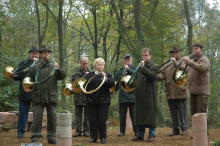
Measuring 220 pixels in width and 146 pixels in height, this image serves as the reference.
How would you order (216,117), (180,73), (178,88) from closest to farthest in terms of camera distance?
1. (180,73)
2. (178,88)
3. (216,117)

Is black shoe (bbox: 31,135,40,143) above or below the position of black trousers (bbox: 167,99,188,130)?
below

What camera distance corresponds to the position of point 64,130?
614 centimetres

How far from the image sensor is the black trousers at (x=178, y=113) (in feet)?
36.2

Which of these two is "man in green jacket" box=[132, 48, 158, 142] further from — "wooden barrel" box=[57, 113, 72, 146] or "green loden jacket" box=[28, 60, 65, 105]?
"wooden barrel" box=[57, 113, 72, 146]

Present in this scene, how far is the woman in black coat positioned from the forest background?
6914 millimetres

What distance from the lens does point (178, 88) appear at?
432 inches

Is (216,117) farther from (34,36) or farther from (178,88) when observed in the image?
(34,36)

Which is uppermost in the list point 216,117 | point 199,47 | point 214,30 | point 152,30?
point 214,30

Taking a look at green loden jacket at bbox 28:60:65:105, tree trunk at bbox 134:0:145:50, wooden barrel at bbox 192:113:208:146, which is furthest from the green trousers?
tree trunk at bbox 134:0:145:50

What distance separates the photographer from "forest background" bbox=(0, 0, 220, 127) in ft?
59.3

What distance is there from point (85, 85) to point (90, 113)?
0.65m

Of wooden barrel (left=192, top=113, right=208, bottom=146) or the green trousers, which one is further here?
the green trousers

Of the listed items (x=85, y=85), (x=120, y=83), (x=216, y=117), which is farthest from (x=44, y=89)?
(x=216, y=117)

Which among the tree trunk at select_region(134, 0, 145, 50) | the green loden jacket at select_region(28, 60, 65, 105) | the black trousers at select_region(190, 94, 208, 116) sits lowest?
the black trousers at select_region(190, 94, 208, 116)
